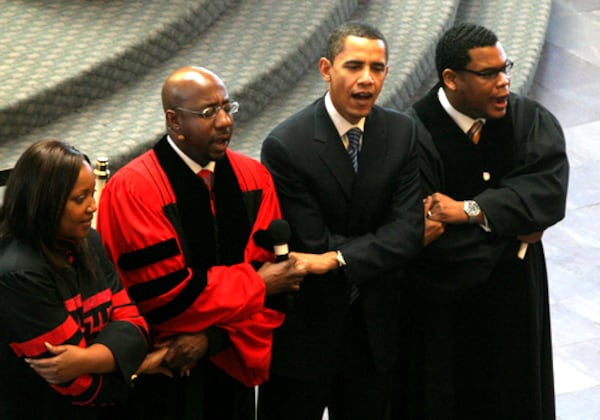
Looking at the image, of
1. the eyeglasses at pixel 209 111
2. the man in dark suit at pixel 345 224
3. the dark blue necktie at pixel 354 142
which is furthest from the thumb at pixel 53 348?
the dark blue necktie at pixel 354 142

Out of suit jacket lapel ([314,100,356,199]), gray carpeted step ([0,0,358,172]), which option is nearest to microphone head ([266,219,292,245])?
suit jacket lapel ([314,100,356,199])

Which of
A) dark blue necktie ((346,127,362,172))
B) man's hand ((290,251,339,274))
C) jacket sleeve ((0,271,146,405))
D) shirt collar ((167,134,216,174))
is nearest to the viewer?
jacket sleeve ((0,271,146,405))

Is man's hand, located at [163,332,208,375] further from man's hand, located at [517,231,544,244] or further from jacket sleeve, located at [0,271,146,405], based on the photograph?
man's hand, located at [517,231,544,244]

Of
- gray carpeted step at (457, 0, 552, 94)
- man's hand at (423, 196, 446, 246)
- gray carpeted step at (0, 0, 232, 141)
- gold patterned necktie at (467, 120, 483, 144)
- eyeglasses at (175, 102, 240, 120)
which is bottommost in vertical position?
gray carpeted step at (457, 0, 552, 94)

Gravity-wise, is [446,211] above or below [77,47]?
Answer: above

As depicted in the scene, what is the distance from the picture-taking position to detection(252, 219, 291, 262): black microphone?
369 cm

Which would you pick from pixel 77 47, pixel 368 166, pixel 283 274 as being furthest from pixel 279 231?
pixel 77 47

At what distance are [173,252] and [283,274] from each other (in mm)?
392

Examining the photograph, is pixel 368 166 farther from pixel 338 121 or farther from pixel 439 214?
pixel 439 214

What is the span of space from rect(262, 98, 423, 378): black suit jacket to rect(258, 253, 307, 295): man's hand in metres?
0.14

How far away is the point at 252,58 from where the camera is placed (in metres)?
6.99

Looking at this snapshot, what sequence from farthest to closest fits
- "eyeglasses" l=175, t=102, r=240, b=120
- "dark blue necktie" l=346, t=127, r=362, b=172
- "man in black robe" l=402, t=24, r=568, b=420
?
"man in black robe" l=402, t=24, r=568, b=420, "dark blue necktie" l=346, t=127, r=362, b=172, "eyeglasses" l=175, t=102, r=240, b=120

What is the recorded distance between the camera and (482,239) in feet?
13.9

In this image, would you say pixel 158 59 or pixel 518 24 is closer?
pixel 158 59
